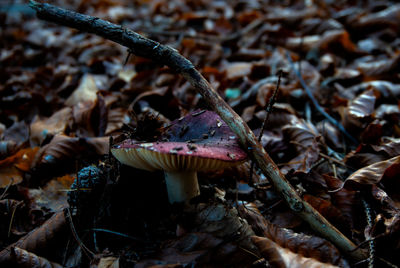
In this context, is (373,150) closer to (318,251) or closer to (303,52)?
(318,251)

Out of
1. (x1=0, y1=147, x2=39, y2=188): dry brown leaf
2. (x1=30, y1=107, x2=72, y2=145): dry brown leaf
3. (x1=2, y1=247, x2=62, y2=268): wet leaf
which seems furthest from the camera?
(x1=30, y1=107, x2=72, y2=145): dry brown leaf

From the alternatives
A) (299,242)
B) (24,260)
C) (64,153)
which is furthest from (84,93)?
(299,242)

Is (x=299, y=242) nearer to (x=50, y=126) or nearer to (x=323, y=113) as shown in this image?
(x=323, y=113)

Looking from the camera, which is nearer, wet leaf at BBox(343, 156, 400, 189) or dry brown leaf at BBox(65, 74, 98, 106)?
wet leaf at BBox(343, 156, 400, 189)

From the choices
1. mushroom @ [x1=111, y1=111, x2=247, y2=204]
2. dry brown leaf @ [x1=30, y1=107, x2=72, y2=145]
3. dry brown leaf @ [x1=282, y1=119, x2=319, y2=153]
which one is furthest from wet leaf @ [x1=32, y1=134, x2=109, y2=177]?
dry brown leaf @ [x1=282, y1=119, x2=319, y2=153]

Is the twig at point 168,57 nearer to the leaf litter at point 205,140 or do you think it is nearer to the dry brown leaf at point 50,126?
the leaf litter at point 205,140

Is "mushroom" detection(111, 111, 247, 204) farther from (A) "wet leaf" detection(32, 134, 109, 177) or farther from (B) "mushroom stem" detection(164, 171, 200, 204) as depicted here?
(A) "wet leaf" detection(32, 134, 109, 177)

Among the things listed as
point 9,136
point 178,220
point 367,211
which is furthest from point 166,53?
point 9,136
